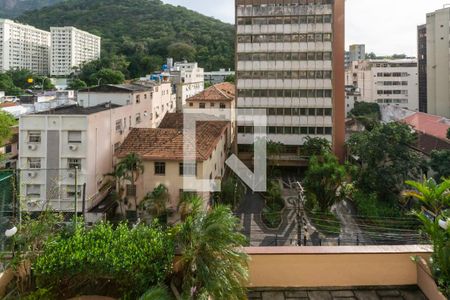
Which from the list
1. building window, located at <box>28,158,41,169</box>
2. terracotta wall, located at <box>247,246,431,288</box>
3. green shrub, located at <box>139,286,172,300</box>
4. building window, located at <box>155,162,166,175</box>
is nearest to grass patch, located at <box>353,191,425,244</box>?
building window, located at <box>155,162,166,175</box>

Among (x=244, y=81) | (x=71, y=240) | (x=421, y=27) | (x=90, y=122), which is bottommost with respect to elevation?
(x=71, y=240)

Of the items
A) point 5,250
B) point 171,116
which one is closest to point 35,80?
point 171,116

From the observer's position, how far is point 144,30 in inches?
3095

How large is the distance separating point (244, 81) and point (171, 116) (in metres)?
6.63

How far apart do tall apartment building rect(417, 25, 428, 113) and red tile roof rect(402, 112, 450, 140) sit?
38.3ft

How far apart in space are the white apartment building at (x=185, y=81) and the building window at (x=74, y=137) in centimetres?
2062

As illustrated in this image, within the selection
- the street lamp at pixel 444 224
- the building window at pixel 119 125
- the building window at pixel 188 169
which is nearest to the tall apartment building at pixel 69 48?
the building window at pixel 119 125

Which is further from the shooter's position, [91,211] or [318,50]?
[318,50]

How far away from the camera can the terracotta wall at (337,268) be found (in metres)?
4.05

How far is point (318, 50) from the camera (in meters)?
28.8

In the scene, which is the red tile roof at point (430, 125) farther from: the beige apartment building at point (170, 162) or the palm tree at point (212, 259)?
the palm tree at point (212, 259)

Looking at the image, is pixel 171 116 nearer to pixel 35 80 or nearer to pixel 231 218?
pixel 231 218

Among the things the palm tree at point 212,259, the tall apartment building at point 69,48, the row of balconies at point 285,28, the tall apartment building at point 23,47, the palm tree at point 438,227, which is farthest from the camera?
the tall apartment building at point 69,48

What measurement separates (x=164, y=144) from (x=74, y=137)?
4.51m
